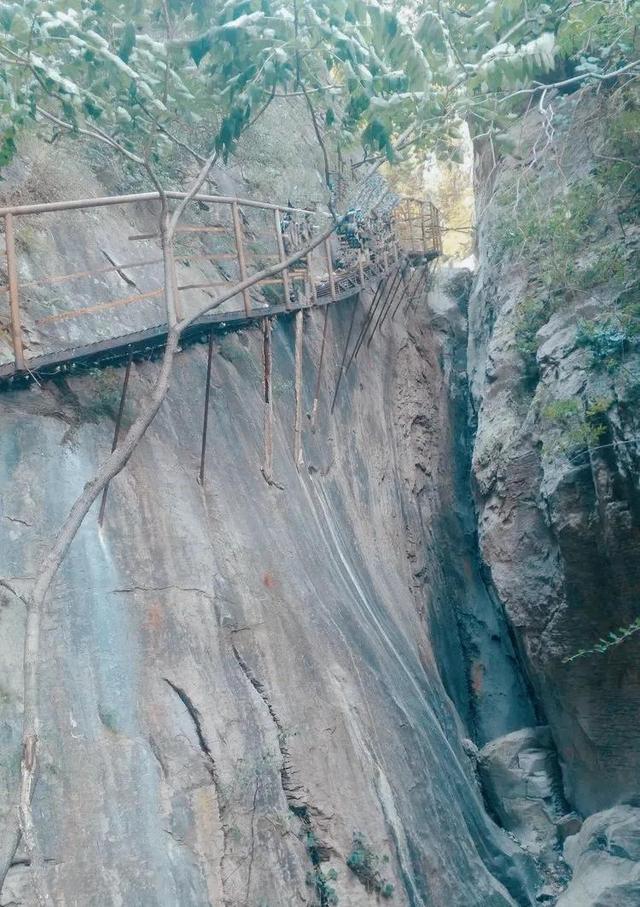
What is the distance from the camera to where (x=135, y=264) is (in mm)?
8172

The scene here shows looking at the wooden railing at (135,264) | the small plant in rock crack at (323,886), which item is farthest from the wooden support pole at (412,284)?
the small plant in rock crack at (323,886)

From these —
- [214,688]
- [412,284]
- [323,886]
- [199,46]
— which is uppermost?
[412,284]

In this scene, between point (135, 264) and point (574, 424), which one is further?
point (574, 424)

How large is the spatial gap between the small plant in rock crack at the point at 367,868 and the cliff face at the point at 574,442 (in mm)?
3556

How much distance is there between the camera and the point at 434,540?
1506 cm

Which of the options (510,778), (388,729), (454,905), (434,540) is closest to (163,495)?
(388,729)

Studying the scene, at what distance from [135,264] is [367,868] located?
18.8ft

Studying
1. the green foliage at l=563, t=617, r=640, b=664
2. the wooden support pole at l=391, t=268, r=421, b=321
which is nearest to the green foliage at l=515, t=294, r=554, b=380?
the green foliage at l=563, t=617, r=640, b=664

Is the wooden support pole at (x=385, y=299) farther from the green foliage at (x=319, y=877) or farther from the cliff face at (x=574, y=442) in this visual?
A: the green foliage at (x=319, y=877)

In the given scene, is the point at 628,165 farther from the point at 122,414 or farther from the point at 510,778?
the point at 510,778

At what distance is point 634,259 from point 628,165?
961mm

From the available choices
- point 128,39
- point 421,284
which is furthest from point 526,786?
point 421,284

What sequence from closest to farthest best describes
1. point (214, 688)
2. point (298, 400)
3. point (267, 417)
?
1. point (214, 688)
2. point (267, 417)
3. point (298, 400)

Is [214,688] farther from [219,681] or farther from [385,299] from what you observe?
[385,299]
